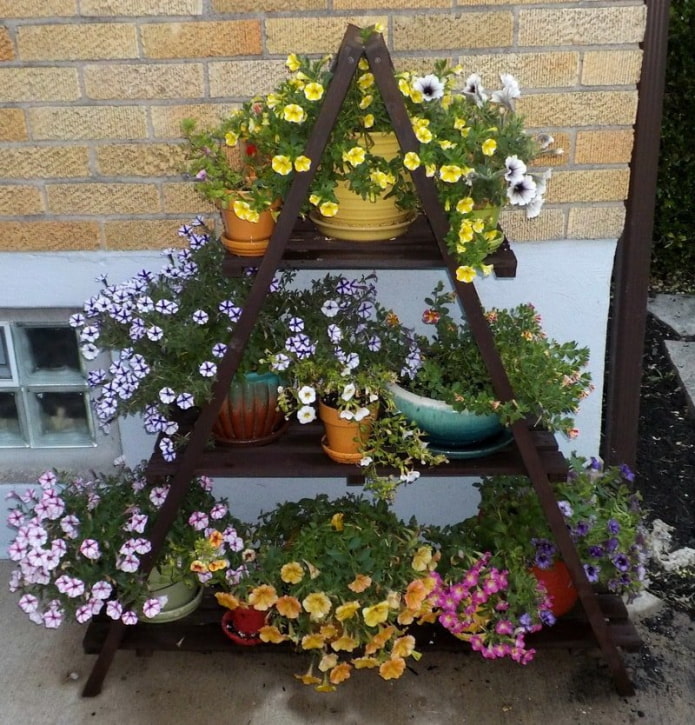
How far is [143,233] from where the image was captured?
2553mm

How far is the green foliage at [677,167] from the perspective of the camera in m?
4.75

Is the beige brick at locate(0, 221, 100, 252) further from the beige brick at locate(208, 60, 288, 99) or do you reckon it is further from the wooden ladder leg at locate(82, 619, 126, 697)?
the wooden ladder leg at locate(82, 619, 126, 697)

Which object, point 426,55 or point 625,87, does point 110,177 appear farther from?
point 625,87

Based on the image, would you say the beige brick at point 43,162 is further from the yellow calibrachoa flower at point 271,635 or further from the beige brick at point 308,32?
the yellow calibrachoa flower at point 271,635

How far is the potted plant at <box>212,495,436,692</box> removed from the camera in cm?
230

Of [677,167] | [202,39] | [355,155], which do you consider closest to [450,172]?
[355,155]

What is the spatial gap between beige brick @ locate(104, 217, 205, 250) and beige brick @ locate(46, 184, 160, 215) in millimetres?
33

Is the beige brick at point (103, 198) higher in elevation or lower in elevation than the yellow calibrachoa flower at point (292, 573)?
higher

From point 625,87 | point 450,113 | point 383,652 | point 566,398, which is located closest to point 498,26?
point 625,87

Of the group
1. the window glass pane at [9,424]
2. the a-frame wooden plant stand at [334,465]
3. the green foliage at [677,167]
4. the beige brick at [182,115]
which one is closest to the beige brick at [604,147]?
the a-frame wooden plant stand at [334,465]

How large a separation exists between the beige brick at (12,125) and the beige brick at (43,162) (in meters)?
0.03

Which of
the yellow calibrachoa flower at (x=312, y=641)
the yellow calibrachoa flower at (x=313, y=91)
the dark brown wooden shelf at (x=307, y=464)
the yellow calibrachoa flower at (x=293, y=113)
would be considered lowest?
the yellow calibrachoa flower at (x=312, y=641)

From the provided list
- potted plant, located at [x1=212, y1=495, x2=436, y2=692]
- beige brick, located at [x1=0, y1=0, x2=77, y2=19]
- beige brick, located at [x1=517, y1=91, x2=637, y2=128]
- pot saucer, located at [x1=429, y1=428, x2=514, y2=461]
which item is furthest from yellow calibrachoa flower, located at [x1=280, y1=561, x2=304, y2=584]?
beige brick, located at [x1=0, y1=0, x2=77, y2=19]

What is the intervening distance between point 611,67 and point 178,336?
1309mm
